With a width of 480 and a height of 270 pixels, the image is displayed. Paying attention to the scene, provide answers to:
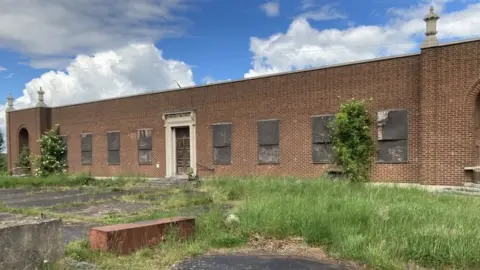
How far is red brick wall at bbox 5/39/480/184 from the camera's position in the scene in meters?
14.5

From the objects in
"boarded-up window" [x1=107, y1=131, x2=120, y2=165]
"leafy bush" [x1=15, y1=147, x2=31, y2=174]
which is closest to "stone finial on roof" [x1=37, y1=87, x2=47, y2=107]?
"leafy bush" [x1=15, y1=147, x2=31, y2=174]

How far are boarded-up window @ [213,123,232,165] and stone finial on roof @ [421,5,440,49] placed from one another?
9.62 metres

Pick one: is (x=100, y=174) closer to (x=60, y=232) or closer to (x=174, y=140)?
(x=174, y=140)

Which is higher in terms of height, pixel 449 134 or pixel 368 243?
pixel 449 134

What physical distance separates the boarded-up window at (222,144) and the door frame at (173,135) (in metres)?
1.54

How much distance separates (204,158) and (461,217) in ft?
54.0

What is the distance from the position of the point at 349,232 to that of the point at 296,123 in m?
12.9

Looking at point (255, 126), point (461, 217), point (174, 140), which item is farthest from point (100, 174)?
point (461, 217)

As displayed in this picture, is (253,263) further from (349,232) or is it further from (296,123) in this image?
(296,123)

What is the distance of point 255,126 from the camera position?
798 inches

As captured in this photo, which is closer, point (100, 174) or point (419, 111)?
point (419, 111)

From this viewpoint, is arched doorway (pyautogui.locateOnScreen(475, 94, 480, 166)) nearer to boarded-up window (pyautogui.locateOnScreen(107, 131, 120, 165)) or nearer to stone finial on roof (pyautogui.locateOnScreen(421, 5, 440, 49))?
stone finial on roof (pyautogui.locateOnScreen(421, 5, 440, 49))

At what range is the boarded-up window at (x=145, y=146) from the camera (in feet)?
81.7

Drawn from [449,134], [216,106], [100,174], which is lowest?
[100,174]
